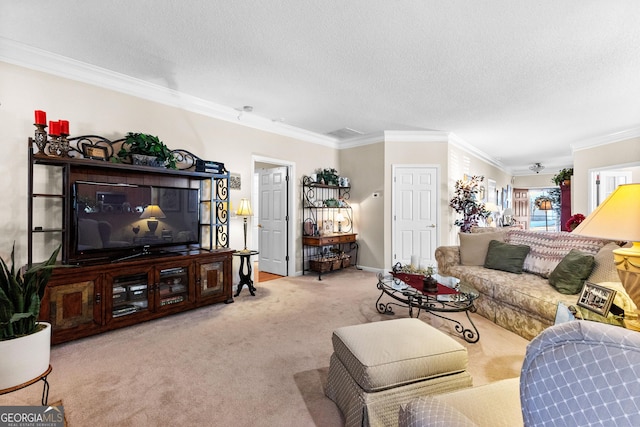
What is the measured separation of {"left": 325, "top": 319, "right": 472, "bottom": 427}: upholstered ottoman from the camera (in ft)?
4.87

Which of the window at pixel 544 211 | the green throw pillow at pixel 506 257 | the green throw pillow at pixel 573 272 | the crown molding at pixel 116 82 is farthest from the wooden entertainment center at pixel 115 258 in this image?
the window at pixel 544 211

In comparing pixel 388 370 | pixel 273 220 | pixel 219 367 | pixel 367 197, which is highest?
pixel 367 197

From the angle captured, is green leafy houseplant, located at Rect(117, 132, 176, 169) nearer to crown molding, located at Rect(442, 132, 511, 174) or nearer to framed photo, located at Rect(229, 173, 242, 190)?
framed photo, located at Rect(229, 173, 242, 190)

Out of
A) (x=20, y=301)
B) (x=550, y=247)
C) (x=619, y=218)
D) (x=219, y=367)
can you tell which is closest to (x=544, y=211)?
(x=550, y=247)

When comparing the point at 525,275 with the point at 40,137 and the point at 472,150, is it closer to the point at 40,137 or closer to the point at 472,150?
the point at 472,150

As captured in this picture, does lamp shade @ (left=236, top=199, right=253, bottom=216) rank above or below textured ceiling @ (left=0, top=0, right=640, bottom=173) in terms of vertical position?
below

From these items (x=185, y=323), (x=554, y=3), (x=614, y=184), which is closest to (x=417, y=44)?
(x=554, y=3)

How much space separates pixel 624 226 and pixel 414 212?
4.06 m

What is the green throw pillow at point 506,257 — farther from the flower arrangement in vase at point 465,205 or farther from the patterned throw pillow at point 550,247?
the flower arrangement in vase at point 465,205

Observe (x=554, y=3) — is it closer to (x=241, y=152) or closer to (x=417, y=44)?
(x=417, y=44)

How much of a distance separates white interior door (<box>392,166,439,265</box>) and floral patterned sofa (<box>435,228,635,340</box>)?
1.33 m

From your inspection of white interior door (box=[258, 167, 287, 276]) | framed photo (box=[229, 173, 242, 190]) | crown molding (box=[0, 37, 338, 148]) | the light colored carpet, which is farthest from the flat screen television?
white interior door (box=[258, 167, 287, 276])

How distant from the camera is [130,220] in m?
3.13

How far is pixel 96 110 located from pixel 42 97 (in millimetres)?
416
